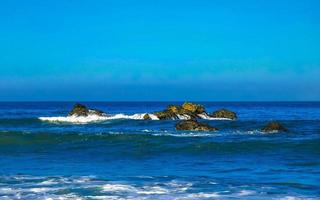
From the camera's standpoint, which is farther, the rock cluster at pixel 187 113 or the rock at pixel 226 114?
the rock at pixel 226 114

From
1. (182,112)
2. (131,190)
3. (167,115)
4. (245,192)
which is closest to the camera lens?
(245,192)

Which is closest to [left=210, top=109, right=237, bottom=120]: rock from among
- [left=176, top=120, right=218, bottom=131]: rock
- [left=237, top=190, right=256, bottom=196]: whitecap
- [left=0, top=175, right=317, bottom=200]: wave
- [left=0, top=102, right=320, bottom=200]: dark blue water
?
[left=176, top=120, right=218, bottom=131]: rock

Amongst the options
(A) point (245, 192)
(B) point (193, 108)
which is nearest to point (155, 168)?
(A) point (245, 192)

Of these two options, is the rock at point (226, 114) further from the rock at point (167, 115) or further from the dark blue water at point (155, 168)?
the dark blue water at point (155, 168)

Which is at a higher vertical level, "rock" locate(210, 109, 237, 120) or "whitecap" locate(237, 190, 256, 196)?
"rock" locate(210, 109, 237, 120)

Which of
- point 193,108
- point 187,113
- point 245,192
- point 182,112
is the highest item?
point 193,108

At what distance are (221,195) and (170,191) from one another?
4.75 ft

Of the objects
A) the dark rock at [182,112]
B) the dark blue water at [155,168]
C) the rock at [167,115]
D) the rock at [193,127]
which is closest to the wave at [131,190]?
the dark blue water at [155,168]

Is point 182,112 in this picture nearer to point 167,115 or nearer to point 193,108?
point 167,115

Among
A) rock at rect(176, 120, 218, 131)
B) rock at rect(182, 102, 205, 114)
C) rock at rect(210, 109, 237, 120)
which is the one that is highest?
rock at rect(182, 102, 205, 114)

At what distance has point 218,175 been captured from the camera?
18.6m

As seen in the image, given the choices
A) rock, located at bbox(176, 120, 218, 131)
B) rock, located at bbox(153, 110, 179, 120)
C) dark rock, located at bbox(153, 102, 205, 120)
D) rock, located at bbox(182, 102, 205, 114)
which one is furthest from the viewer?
rock, located at bbox(182, 102, 205, 114)

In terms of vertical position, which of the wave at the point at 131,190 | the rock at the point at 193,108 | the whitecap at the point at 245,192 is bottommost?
the whitecap at the point at 245,192

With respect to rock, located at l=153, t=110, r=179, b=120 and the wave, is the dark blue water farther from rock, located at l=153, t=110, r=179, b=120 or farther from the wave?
rock, located at l=153, t=110, r=179, b=120
